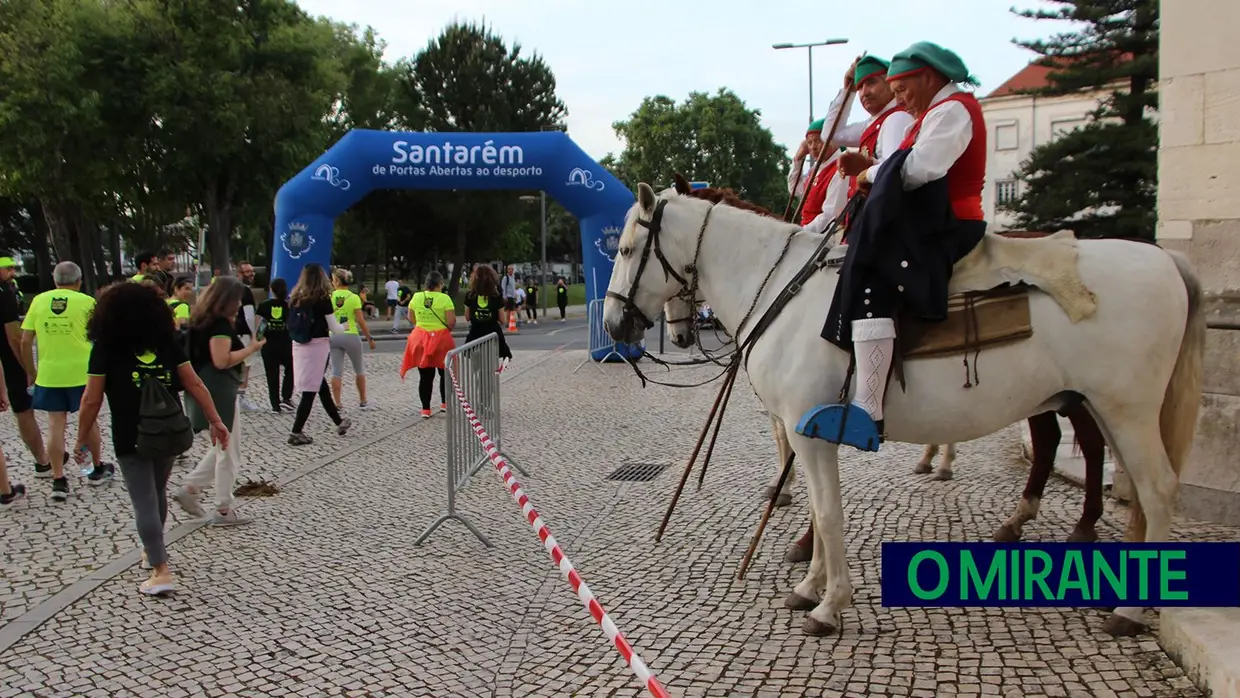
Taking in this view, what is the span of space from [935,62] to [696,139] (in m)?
60.3

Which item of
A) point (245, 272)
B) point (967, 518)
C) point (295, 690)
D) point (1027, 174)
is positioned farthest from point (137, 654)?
point (1027, 174)

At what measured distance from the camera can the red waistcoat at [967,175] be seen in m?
4.00

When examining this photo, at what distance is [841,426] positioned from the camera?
398 cm

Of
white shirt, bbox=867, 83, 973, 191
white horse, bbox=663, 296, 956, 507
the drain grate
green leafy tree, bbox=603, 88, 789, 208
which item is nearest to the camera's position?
white shirt, bbox=867, 83, 973, 191

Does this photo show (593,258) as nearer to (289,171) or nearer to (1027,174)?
(289,171)

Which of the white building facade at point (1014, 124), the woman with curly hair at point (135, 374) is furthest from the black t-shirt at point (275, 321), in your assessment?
the white building facade at point (1014, 124)

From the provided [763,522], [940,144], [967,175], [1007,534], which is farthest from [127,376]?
[1007,534]

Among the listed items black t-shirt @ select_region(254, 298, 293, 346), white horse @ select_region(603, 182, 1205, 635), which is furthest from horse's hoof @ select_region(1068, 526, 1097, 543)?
black t-shirt @ select_region(254, 298, 293, 346)

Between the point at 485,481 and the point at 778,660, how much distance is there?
4.34 meters

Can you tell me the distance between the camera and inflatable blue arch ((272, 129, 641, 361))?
1812cm

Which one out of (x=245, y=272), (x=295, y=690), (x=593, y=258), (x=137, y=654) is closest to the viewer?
(x=295, y=690)

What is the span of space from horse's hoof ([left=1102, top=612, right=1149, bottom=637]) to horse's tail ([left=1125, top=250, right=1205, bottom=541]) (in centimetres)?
52

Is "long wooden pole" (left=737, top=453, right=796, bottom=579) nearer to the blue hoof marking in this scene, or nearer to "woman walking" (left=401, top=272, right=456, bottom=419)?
the blue hoof marking

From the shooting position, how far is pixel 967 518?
19.7 ft
